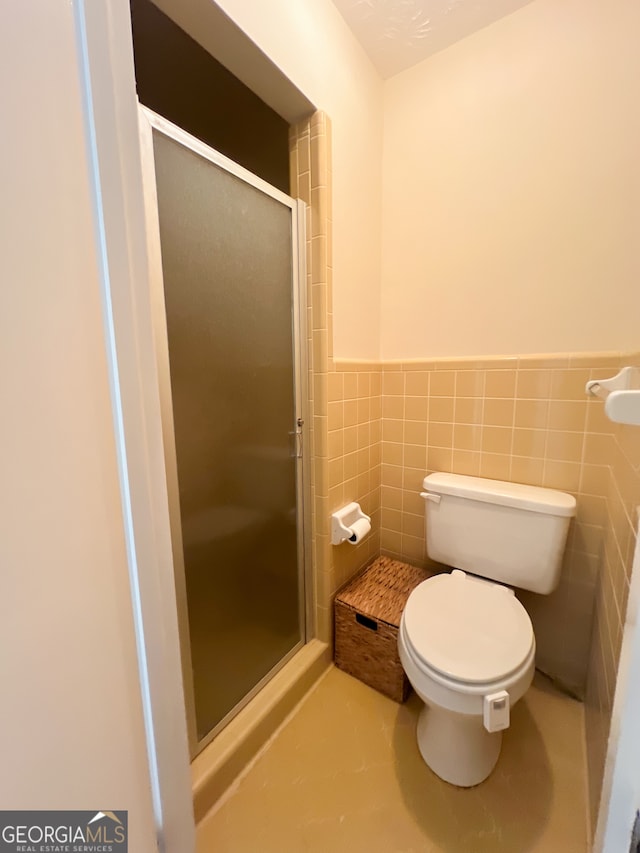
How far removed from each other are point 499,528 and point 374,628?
0.60 meters

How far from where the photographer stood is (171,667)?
21.4 inches

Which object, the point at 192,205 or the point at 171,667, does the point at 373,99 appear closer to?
the point at 192,205

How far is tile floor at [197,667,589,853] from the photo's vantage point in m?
0.91

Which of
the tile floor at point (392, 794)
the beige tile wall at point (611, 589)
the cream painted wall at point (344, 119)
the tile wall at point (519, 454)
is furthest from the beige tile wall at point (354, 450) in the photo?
the beige tile wall at point (611, 589)

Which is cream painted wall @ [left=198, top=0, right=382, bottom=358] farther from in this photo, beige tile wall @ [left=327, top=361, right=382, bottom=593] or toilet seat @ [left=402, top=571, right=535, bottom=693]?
toilet seat @ [left=402, top=571, right=535, bottom=693]

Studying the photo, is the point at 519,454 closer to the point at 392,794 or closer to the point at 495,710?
the point at 495,710

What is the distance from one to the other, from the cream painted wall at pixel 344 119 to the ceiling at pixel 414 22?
0.15 ft

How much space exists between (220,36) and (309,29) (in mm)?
364

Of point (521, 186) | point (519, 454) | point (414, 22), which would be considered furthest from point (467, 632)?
point (414, 22)

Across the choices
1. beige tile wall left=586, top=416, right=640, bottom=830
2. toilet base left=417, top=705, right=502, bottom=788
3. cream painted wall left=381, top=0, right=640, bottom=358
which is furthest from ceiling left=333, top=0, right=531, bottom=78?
toilet base left=417, top=705, right=502, bottom=788

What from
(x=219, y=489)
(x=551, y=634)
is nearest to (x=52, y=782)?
(x=219, y=489)

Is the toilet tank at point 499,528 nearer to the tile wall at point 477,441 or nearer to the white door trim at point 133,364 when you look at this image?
the tile wall at point 477,441

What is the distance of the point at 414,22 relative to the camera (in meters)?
1.21

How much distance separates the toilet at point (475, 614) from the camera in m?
0.89
